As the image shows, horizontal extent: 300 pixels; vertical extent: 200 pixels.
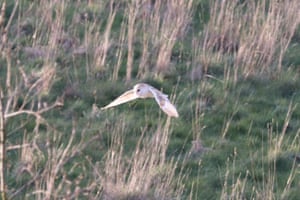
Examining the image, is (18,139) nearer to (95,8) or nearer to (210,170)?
(210,170)

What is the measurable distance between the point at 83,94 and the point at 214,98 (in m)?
1.10

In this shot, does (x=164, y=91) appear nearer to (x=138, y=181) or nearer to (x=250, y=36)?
(x=250, y=36)

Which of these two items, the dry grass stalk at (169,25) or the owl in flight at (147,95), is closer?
the owl in flight at (147,95)

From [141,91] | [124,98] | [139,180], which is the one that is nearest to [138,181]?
[139,180]

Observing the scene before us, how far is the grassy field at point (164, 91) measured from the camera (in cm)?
512

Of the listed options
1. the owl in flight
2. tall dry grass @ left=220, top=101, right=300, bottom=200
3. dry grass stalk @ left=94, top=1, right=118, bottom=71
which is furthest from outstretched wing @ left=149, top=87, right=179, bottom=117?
dry grass stalk @ left=94, top=1, right=118, bottom=71

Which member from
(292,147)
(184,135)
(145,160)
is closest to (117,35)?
(184,135)

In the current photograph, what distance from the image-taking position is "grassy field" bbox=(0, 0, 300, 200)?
16.8 ft

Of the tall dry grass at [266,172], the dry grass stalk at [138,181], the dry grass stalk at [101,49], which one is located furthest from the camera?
the dry grass stalk at [101,49]

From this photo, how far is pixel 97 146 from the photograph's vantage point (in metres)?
5.65

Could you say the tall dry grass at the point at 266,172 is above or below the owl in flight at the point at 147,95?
below

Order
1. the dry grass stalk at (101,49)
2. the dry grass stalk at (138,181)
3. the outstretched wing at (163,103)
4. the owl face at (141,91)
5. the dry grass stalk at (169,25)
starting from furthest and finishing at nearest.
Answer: the dry grass stalk at (169,25), the dry grass stalk at (101,49), the dry grass stalk at (138,181), the outstretched wing at (163,103), the owl face at (141,91)

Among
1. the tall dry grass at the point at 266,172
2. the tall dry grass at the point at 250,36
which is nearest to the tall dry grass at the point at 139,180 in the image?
the tall dry grass at the point at 266,172

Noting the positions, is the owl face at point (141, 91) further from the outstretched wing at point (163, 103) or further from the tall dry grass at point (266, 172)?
the tall dry grass at point (266, 172)
